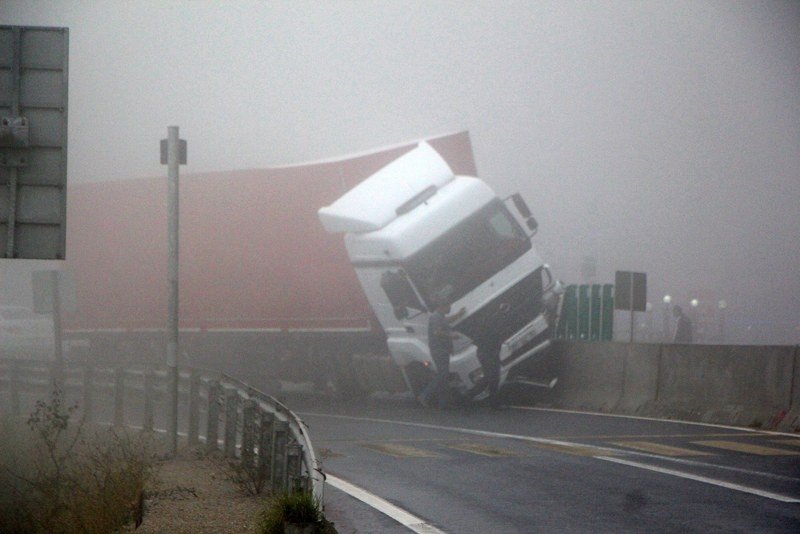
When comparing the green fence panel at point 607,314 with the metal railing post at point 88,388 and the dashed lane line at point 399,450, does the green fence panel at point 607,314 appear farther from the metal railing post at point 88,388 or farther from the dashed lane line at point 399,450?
the dashed lane line at point 399,450

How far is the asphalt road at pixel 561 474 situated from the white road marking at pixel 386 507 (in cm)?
2

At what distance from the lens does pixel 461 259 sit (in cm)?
2112

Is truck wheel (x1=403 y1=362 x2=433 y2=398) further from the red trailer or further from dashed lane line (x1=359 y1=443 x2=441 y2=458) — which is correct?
dashed lane line (x1=359 y1=443 x2=441 y2=458)

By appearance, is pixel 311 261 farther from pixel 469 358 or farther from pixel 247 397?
pixel 247 397

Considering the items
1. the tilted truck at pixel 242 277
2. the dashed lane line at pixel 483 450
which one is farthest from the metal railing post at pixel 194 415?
the tilted truck at pixel 242 277

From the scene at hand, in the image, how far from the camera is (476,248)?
21188 millimetres

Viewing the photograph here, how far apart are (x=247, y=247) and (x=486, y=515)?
61.0 feet

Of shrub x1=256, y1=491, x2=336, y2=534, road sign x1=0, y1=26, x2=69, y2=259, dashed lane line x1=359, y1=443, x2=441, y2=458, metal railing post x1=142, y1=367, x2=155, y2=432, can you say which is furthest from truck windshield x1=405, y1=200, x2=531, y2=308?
shrub x1=256, y1=491, x2=336, y2=534

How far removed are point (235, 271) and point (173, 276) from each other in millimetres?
13100

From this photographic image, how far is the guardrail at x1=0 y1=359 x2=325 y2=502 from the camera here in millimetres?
10445

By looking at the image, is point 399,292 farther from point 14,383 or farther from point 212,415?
point 14,383

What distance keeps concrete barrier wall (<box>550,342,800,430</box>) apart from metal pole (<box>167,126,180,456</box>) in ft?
24.3

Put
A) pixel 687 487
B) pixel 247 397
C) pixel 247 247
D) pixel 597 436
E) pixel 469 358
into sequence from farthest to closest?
1. pixel 247 247
2. pixel 469 358
3. pixel 597 436
4. pixel 247 397
5. pixel 687 487

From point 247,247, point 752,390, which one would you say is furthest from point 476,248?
point 247,247
